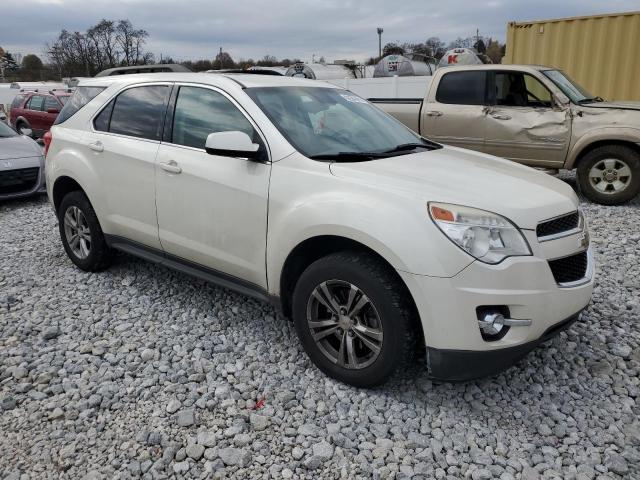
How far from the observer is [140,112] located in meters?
4.14

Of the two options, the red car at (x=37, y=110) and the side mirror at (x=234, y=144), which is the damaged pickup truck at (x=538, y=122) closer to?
the side mirror at (x=234, y=144)

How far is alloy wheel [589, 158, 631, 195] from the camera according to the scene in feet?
22.6

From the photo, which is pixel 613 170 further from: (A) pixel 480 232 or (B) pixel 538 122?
(A) pixel 480 232

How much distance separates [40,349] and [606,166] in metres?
6.76

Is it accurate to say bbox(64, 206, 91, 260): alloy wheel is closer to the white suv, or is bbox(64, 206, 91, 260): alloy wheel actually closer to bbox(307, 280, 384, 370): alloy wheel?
the white suv

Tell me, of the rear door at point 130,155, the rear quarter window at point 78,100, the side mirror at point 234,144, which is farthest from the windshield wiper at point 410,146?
the rear quarter window at point 78,100

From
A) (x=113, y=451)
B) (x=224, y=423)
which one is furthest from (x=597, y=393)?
(x=113, y=451)

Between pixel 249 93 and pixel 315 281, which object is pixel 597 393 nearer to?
pixel 315 281

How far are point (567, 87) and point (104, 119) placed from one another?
6059 mm

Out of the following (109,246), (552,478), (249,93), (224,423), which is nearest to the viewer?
(552,478)

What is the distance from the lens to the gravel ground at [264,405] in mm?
2514

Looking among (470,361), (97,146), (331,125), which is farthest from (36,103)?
(470,361)

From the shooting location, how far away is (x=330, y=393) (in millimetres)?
3037

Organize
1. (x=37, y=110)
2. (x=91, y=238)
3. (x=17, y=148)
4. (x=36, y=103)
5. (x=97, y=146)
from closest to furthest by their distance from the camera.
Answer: (x=97, y=146) → (x=91, y=238) → (x=17, y=148) → (x=37, y=110) → (x=36, y=103)
